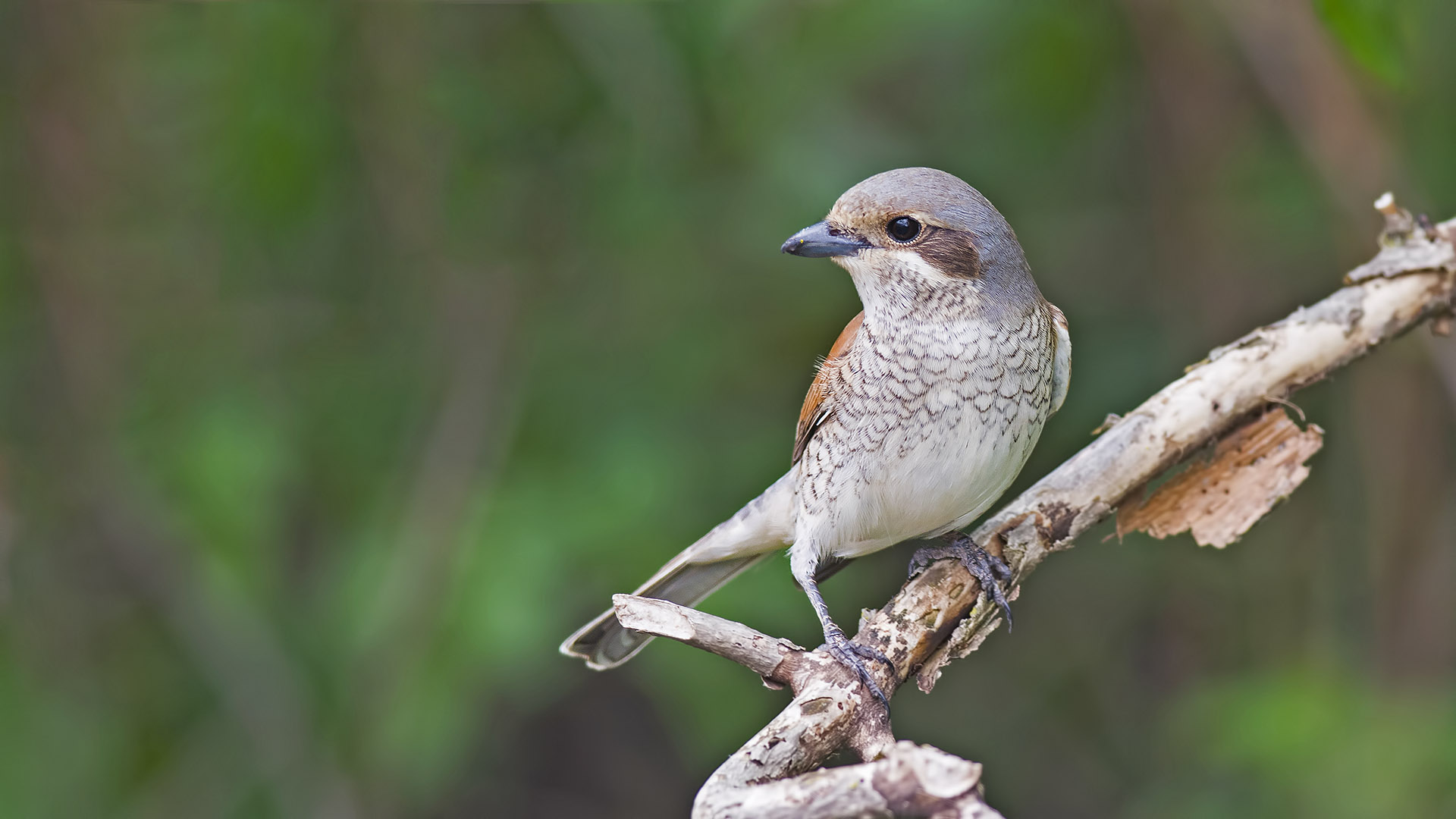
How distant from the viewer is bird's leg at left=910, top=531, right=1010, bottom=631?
10.9ft

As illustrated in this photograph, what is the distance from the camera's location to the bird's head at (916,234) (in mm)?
3145

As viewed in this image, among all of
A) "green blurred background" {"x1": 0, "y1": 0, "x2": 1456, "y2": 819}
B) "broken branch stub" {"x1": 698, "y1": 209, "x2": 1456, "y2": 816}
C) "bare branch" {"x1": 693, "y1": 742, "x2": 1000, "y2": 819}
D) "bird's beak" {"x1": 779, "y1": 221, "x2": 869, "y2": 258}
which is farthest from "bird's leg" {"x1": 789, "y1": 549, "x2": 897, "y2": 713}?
"bird's beak" {"x1": 779, "y1": 221, "x2": 869, "y2": 258}

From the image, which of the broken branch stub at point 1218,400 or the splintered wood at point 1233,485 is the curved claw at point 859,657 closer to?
the broken branch stub at point 1218,400

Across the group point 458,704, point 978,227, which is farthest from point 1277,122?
point 458,704

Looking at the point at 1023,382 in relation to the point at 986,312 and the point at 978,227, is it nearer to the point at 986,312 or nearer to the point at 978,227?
the point at 986,312

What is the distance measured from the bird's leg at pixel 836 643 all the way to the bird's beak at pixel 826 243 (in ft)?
2.72

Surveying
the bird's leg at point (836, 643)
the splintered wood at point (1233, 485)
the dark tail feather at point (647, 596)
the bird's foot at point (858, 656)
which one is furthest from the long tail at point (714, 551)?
the splintered wood at point (1233, 485)

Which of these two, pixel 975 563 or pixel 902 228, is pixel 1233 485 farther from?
pixel 902 228

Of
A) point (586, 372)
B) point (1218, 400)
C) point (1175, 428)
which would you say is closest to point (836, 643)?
point (1175, 428)

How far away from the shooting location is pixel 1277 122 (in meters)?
5.41

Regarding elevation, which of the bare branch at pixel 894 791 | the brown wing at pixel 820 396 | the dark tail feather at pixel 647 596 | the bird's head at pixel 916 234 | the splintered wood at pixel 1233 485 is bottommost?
the bare branch at pixel 894 791

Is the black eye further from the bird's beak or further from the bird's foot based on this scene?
the bird's foot

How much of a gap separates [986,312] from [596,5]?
1.75m

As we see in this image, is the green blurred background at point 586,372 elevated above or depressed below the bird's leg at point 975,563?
above
